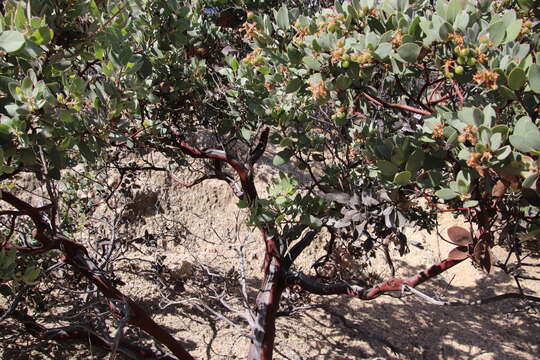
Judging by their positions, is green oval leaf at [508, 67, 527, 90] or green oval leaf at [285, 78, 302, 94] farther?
green oval leaf at [285, 78, 302, 94]

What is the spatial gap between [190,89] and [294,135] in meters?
0.81

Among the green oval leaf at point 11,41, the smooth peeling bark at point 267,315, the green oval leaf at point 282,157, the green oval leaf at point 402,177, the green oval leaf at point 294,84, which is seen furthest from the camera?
the smooth peeling bark at point 267,315

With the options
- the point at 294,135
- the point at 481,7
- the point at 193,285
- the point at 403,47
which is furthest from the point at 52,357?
the point at 481,7

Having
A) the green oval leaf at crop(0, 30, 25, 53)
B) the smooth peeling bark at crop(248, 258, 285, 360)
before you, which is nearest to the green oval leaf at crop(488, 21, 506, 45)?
the green oval leaf at crop(0, 30, 25, 53)

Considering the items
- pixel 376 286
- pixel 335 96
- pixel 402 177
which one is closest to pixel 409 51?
pixel 402 177

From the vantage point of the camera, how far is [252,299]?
4.20 meters

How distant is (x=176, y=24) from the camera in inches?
87.7

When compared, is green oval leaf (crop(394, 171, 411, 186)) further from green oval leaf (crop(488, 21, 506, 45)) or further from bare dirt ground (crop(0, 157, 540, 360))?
bare dirt ground (crop(0, 157, 540, 360))

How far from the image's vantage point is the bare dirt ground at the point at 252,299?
356 cm

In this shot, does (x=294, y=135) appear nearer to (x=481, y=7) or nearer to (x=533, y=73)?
(x=481, y=7)

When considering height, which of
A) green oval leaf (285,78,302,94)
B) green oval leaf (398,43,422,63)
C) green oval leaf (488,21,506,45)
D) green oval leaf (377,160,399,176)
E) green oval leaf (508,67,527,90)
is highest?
green oval leaf (285,78,302,94)

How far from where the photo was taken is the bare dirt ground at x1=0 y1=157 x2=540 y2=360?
3561mm

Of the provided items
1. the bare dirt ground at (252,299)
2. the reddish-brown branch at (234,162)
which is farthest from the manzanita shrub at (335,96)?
the bare dirt ground at (252,299)

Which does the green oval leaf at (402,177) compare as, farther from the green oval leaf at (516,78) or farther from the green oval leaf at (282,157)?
the green oval leaf at (282,157)
